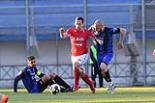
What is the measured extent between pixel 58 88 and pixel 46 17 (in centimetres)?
1189

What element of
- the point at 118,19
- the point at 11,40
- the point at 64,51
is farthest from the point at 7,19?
the point at 118,19

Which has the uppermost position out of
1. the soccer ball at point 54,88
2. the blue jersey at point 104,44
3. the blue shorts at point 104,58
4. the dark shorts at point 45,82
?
the blue jersey at point 104,44

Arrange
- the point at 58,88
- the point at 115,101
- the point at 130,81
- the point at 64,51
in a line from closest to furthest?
the point at 115,101 → the point at 58,88 → the point at 130,81 → the point at 64,51

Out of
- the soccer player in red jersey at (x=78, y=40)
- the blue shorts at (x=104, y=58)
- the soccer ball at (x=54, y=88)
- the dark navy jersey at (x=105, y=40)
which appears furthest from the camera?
the soccer player in red jersey at (x=78, y=40)

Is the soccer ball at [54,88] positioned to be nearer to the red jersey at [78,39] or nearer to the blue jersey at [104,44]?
the blue jersey at [104,44]

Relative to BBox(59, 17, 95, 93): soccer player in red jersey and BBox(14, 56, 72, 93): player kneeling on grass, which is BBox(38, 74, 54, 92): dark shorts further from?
BBox(59, 17, 95, 93): soccer player in red jersey

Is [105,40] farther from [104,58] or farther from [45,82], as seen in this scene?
[45,82]

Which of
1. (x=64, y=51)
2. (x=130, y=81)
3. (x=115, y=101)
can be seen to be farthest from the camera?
(x=64, y=51)

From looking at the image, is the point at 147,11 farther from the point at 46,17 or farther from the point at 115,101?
the point at 115,101

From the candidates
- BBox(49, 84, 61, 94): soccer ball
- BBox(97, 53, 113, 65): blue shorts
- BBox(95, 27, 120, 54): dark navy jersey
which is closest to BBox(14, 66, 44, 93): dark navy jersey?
BBox(49, 84, 61, 94): soccer ball

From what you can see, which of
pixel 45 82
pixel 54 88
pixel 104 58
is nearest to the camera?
pixel 54 88

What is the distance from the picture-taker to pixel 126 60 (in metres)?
26.7

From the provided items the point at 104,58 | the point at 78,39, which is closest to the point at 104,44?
the point at 104,58

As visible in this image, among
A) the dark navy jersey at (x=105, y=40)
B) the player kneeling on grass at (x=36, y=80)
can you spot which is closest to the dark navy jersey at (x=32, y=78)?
the player kneeling on grass at (x=36, y=80)
